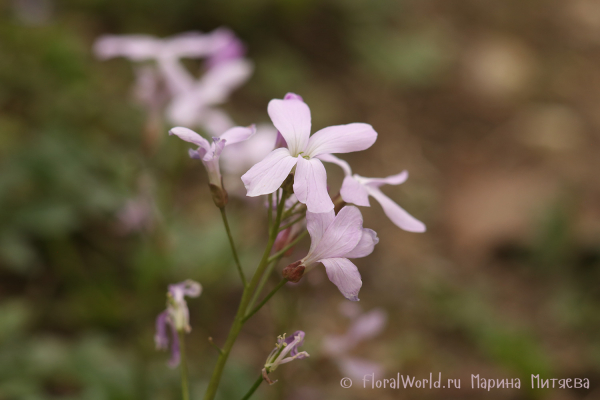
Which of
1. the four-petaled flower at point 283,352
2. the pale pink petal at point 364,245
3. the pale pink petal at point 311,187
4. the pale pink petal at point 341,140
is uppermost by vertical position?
the pale pink petal at point 341,140

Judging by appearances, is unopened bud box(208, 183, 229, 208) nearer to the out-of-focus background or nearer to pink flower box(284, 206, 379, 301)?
pink flower box(284, 206, 379, 301)

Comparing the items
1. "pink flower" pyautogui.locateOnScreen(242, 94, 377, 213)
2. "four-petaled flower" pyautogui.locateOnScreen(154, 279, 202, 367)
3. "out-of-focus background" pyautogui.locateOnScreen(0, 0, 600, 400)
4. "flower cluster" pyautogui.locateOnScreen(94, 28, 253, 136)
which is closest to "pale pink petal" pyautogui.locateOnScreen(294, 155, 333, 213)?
→ "pink flower" pyautogui.locateOnScreen(242, 94, 377, 213)

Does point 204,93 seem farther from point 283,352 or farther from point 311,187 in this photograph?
point 283,352

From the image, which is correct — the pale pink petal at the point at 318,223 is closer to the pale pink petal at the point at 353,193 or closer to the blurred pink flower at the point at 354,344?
the pale pink petal at the point at 353,193

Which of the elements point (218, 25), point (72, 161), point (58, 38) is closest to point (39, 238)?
point (72, 161)

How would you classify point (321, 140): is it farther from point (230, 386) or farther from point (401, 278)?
point (401, 278)

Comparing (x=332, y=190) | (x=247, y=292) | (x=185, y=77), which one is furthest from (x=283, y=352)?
(x=332, y=190)

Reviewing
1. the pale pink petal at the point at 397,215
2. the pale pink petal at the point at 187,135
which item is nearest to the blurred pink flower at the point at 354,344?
the pale pink petal at the point at 397,215
